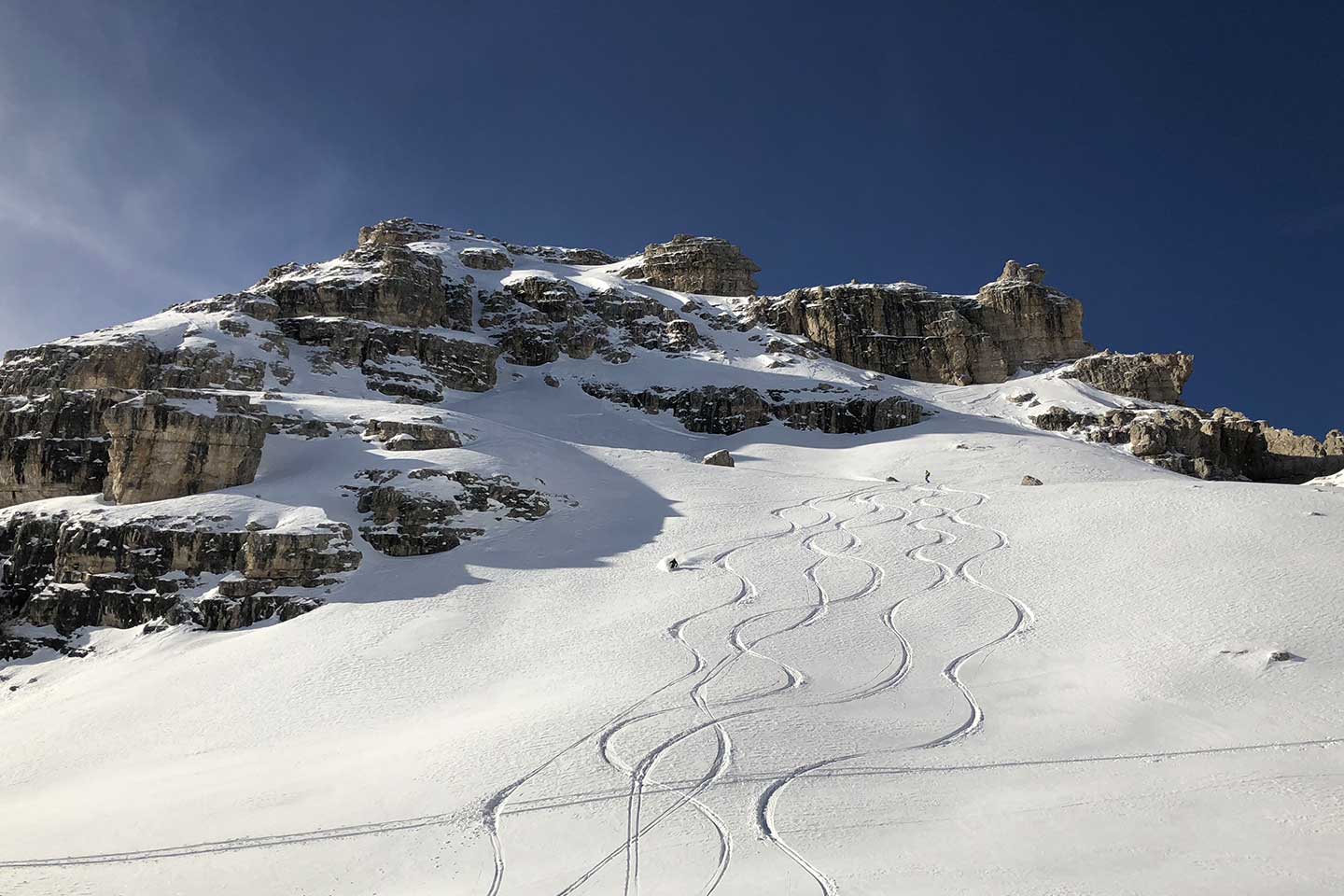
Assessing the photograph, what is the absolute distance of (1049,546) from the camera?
2150 cm

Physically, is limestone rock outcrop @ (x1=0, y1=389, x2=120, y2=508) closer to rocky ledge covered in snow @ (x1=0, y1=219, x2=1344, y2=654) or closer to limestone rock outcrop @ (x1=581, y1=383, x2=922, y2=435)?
rocky ledge covered in snow @ (x1=0, y1=219, x2=1344, y2=654)

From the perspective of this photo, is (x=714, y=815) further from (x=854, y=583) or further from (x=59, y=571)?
(x=59, y=571)

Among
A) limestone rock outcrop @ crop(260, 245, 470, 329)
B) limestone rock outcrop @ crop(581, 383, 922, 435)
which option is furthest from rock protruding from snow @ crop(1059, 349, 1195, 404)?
limestone rock outcrop @ crop(260, 245, 470, 329)

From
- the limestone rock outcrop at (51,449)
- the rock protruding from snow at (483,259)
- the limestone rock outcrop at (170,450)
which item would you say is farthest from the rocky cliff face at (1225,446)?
the rock protruding from snow at (483,259)

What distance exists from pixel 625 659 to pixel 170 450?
918 inches

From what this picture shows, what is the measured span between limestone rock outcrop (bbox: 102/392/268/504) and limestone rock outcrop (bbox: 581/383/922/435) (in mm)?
32335

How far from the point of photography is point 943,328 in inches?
2884

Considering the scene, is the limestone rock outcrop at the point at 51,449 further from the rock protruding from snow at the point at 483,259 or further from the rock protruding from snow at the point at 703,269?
the rock protruding from snow at the point at 703,269

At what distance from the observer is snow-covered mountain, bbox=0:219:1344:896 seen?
9.16m

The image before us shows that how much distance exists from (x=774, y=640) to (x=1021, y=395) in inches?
2159

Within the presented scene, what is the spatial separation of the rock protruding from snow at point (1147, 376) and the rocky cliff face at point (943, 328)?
23.5ft

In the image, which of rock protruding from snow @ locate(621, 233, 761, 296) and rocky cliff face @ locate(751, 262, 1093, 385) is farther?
rock protruding from snow @ locate(621, 233, 761, 296)

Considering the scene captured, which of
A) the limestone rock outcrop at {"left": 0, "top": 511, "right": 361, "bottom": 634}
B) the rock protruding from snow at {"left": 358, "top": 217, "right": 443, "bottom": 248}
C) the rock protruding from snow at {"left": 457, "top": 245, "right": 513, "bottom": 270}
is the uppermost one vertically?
the rock protruding from snow at {"left": 358, "top": 217, "right": 443, "bottom": 248}

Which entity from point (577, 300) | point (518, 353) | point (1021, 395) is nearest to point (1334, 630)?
point (1021, 395)
